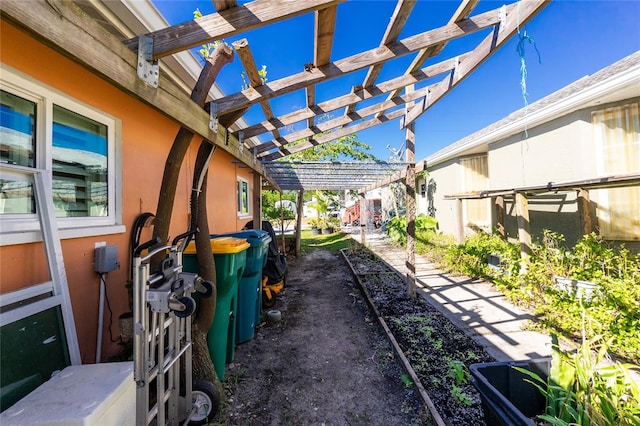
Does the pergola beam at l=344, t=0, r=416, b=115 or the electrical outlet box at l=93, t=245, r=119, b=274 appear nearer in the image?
the pergola beam at l=344, t=0, r=416, b=115

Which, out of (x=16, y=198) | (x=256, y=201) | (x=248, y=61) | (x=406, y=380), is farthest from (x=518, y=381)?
(x=256, y=201)

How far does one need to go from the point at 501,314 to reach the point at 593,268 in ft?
5.24

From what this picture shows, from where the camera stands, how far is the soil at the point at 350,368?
7.62ft

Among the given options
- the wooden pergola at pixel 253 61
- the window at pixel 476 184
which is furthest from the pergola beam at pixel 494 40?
the window at pixel 476 184

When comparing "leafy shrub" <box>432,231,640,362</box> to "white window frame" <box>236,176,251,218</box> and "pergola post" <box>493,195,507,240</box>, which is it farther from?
"white window frame" <box>236,176,251,218</box>

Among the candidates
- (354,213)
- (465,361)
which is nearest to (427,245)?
(465,361)

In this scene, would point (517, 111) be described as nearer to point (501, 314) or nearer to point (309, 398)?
point (501, 314)

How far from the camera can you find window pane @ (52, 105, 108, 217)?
2.17 m

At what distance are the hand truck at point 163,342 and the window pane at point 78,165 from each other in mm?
1054

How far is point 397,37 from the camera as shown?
8.91 feet

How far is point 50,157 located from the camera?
80.0 inches

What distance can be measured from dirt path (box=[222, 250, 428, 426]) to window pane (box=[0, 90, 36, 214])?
235 centimetres

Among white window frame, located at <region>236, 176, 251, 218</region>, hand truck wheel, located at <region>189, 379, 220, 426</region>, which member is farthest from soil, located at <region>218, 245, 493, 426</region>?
white window frame, located at <region>236, 176, 251, 218</region>

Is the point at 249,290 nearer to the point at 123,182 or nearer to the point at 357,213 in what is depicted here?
the point at 123,182
